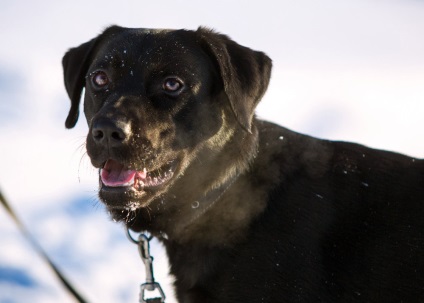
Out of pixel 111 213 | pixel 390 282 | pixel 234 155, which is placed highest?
pixel 234 155

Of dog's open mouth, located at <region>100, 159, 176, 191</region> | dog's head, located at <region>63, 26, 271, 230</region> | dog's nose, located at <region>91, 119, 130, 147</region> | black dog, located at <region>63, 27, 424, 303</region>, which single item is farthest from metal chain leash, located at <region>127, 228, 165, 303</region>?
dog's nose, located at <region>91, 119, 130, 147</region>

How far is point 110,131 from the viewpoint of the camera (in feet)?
11.7

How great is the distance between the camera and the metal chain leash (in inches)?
154

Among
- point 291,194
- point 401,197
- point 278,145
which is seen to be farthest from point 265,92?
point 401,197

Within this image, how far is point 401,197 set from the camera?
4.01 m

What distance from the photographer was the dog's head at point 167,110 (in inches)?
144

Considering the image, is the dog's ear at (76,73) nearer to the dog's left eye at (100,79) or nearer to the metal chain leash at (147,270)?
the dog's left eye at (100,79)

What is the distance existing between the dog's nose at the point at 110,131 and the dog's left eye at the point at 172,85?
398 millimetres

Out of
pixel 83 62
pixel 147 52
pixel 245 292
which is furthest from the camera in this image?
pixel 83 62

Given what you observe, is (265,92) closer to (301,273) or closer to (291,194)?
(291,194)

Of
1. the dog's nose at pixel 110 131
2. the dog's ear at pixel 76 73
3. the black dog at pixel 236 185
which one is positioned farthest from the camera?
the dog's ear at pixel 76 73

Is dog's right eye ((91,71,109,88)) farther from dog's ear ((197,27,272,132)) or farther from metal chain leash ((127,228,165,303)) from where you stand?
metal chain leash ((127,228,165,303))

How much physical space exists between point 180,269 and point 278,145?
2.81ft

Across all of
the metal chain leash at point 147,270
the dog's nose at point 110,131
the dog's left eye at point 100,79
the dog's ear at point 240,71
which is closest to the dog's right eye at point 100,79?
the dog's left eye at point 100,79
